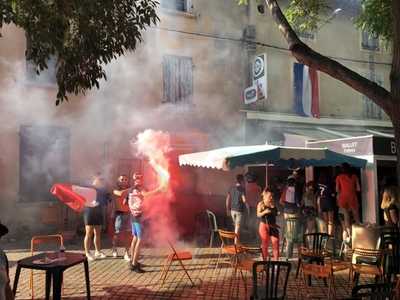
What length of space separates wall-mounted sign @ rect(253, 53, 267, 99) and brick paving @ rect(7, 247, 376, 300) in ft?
23.6

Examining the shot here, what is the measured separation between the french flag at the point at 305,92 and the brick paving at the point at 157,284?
9245 millimetres

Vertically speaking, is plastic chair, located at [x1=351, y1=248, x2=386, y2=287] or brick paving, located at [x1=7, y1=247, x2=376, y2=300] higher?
plastic chair, located at [x1=351, y1=248, x2=386, y2=287]

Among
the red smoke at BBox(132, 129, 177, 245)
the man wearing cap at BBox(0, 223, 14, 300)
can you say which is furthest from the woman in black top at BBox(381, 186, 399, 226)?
the man wearing cap at BBox(0, 223, 14, 300)

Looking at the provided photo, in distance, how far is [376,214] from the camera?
390 inches

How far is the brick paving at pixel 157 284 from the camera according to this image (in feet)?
19.9

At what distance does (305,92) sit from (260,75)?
2790 mm

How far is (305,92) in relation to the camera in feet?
53.2

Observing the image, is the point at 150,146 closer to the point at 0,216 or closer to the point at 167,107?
the point at 167,107

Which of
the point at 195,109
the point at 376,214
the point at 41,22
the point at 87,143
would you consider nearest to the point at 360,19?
the point at 376,214

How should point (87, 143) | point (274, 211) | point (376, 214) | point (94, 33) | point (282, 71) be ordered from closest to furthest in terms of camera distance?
1. point (94, 33)
2. point (274, 211)
3. point (376, 214)
4. point (87, 143)
5. point (282, 71)

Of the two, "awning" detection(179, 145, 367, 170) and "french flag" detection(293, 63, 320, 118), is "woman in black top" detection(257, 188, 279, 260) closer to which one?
"awning" detection(179, 145, 367, 170)

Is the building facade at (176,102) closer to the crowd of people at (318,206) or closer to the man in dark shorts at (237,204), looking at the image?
the man in dark shorts at (237,204)

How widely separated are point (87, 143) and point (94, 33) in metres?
8.22

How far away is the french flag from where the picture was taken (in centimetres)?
1616
